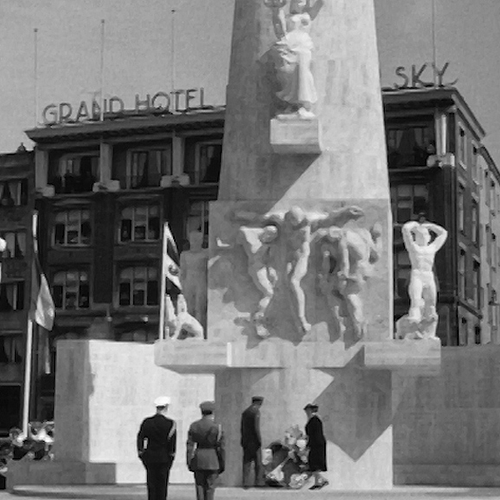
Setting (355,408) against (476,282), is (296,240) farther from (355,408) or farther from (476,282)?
(476,282)

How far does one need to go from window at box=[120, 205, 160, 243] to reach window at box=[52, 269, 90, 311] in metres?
3.10

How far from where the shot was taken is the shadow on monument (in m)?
28.4

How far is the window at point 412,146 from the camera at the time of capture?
238ft

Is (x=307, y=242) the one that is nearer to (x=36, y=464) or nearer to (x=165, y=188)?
(x=36, y=464)

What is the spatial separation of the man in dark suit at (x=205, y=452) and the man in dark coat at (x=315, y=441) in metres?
5.37

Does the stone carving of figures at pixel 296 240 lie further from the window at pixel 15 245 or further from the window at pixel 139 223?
the window at pixel 15 245

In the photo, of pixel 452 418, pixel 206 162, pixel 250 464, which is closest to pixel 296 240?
pixel 250 464

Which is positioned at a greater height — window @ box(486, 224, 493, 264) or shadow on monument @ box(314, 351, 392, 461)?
window @ box(486, 224, 493, 264)

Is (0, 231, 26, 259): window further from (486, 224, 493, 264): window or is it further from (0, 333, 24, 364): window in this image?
(486, 224, 493, 264): window

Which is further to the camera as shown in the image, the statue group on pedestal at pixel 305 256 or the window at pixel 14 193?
the window at pixel 14 193

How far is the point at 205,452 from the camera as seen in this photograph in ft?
69.3

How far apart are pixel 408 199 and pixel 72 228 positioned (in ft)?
61.6

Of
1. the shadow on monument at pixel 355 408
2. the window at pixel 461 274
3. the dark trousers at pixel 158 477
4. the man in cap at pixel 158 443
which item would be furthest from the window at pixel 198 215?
the man in cap at pixel 158 443

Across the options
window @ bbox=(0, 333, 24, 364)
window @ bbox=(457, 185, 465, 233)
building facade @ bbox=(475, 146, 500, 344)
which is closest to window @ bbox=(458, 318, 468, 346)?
building facade @ bbox=(475, 146, 500, 344)
